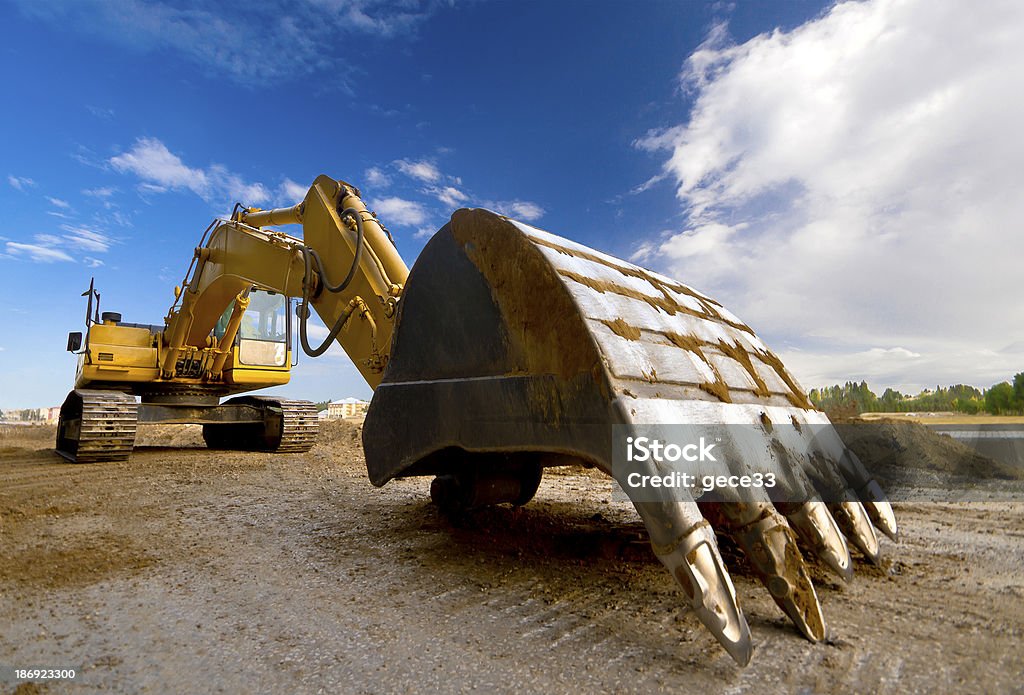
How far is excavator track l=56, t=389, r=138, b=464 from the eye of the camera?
637 cm

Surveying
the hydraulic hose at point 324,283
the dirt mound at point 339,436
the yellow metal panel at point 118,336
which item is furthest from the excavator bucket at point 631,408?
the dirt mound at point 339,436

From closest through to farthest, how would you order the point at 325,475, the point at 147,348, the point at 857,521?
the point at 857,521
the point at 325,475
the point at 147,348

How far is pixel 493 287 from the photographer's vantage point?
2258 mm

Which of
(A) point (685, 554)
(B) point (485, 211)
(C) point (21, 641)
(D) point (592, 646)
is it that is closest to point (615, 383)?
A: (A) point (685, 554)

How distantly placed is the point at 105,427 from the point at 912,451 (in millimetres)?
8584

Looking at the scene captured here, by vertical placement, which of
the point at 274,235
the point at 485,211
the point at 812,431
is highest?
the point at 274,235

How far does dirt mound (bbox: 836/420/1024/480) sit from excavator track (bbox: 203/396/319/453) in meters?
6.73

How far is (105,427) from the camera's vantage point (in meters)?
6.45

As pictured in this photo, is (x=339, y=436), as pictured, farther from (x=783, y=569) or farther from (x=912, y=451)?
(x=783, y=569)

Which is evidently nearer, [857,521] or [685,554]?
[685,554]

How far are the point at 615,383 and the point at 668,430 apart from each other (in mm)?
206

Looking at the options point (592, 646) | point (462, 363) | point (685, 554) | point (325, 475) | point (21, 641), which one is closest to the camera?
point (685, 554)

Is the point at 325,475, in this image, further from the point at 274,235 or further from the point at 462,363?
A: the point at 462,363

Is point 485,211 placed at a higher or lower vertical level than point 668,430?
higher
